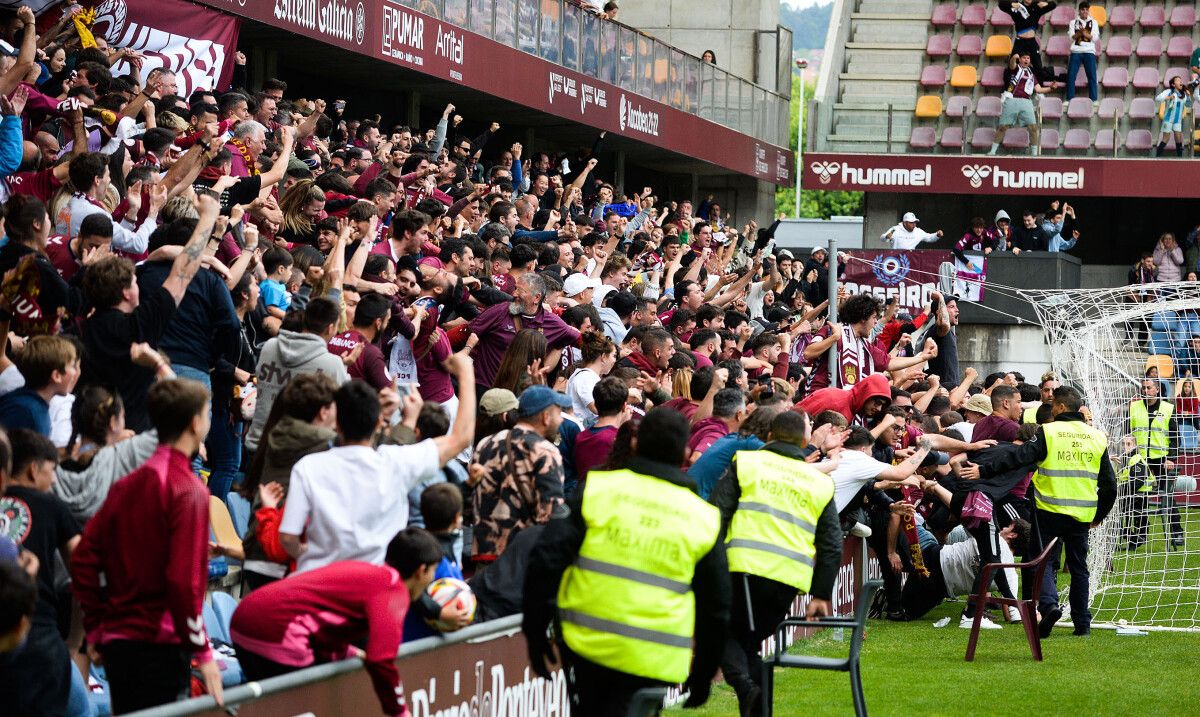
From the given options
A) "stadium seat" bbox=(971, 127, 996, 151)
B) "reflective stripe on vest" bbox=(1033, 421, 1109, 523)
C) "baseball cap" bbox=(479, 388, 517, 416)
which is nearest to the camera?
"baseball cap" bbox=(479, 388, 517, 416)

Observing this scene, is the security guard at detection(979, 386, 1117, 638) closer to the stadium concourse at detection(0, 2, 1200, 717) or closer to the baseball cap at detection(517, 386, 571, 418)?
the stadium concourse at detection(0, 2, 1200, 717)

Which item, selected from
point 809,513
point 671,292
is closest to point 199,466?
point 809,513

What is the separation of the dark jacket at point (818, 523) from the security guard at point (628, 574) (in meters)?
2.11

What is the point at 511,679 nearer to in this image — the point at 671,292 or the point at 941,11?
the point at 671,292

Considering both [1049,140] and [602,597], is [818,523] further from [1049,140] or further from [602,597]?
[1049,140]

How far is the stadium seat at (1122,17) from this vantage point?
3559 centimetres

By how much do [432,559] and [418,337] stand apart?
3.96 meters

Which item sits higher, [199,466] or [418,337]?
[418,337]

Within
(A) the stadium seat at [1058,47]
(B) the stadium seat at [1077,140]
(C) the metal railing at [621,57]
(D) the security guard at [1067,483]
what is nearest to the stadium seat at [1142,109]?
(B) the stadium seat at [1077,140]

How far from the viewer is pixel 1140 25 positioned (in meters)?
35.6

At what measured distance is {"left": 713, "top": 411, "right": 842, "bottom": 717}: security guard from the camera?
8.04m

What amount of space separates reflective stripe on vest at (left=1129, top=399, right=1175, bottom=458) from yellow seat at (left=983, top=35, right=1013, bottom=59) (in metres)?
19.3

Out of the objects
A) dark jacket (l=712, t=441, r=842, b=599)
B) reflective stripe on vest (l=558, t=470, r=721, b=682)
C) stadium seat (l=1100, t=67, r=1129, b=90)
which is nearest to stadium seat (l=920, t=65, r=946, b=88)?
stadium seat (l=1100, t=67, r=1129, b=90)

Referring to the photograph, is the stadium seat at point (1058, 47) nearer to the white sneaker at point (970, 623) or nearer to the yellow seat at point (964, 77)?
the yellow seat at point (964, 77)
